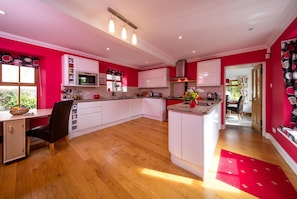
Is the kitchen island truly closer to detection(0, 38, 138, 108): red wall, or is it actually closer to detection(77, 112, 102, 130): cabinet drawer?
detection(77, 112, 102, 130): cabinet drawer

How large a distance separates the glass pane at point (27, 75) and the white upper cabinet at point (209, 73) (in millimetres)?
4743

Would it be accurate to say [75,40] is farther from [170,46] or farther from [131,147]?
[131,147]

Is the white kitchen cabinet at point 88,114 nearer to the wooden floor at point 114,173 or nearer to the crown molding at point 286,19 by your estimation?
the wooden floor at point 114,173

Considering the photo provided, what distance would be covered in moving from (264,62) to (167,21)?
2.89 metres

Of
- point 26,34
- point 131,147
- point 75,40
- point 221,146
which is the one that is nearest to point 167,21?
point 75,40

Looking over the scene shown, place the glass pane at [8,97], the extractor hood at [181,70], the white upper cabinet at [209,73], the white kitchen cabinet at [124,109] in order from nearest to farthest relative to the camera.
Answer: the glass pane at [8,97] < the white upper cabinet at [209,73] < the white kitchen cabinet at [124,109] < the extractor hood at [181,70]

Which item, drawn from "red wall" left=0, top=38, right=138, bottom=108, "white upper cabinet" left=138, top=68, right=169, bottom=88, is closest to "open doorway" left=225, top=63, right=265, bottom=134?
"white upper cabinet" left=138, top=68, right=169, bottom=88

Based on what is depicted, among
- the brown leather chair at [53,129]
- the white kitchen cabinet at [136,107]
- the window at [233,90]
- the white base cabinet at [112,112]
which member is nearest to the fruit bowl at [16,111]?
the brown leather chair at [53,129]

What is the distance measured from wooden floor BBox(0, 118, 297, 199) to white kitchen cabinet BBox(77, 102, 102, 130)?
2.07ft

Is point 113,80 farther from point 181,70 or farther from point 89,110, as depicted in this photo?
point 181,70

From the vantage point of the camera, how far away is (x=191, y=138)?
1570mm

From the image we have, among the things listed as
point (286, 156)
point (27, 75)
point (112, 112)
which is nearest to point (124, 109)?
point (112, 112)

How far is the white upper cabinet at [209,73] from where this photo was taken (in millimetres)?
3539

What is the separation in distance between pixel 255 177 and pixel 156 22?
276cm
